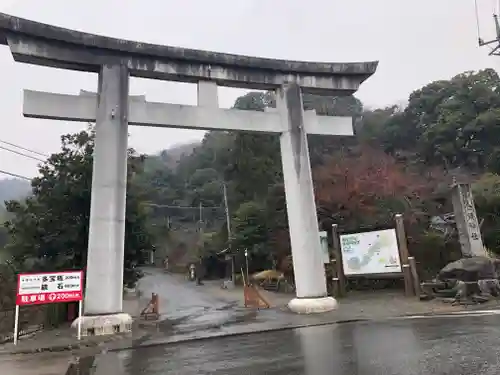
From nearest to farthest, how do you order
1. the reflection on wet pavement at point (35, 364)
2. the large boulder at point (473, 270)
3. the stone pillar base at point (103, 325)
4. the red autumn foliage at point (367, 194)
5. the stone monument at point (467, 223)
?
1. the reflection on wet pavement at point (35, 364)
2. the stone pillar base at point (103, 325)
3. the large boulder at point (473, 270)
4. the stone monument at point (467, 223)
5. the red autumn foliage at point (367, 194)

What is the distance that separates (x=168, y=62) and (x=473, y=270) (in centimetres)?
1251

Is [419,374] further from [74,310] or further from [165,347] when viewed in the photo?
[74,310]

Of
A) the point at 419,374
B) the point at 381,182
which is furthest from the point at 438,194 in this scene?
the point at 419,374

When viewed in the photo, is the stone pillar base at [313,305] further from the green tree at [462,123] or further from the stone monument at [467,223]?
the green tree at [462,123]

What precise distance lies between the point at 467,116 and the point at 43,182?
31936 millimetres

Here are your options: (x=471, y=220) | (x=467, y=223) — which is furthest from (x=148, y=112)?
(x=471, y=220)

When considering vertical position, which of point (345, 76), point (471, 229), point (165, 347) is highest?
point (345, 76)

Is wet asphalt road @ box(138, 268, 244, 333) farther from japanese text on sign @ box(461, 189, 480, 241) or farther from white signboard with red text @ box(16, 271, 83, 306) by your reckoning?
japanese text on sign @ box(461, 189, 480, 241)

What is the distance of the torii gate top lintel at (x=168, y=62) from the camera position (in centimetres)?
1184

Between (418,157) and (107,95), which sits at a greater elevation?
(418,157)

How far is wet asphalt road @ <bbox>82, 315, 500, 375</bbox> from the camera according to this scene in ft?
18.0

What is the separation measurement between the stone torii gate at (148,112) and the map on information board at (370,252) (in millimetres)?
3935

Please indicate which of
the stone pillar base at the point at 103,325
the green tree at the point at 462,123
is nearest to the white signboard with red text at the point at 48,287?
the stone pillar base at the point at 103,325

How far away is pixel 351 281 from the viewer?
20125mm
